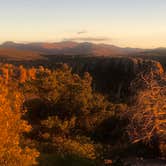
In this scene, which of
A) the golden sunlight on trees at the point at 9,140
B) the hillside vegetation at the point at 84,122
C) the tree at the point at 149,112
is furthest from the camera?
the hillside vegetation at the point at 84,122

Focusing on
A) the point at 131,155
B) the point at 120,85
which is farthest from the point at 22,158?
the point at 120,85

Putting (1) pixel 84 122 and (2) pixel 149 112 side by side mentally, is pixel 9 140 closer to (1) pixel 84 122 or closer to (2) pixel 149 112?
(2) pixel 149 112

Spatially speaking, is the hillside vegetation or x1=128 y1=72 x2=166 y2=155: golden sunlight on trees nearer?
x1=128 y1=72 x2=166 y2=155: golden sunlight on trees

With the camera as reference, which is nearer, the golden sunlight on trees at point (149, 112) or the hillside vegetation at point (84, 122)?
the golden sunlight on trees at point (149, 112)

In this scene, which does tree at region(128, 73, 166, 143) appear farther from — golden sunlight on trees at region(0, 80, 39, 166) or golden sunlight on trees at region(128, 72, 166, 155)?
golden sunlight on trees at region(0, 80, 39, 166)

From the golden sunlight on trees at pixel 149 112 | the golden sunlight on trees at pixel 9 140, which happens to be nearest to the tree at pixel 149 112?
the golden sunlight on trees at pixel 149 112

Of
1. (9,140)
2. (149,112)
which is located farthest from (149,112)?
(9,140)

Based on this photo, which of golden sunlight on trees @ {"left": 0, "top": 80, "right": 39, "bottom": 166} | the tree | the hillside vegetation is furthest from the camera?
the hillside vegetation

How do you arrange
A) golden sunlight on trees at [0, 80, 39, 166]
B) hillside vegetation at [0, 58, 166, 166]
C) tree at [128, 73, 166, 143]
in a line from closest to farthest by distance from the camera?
golden sunlight on trees at [0, 80, 39, 166] < tree at [128, 73, 166, 143] < hillside vegetation at [0, 58, 166, 166]

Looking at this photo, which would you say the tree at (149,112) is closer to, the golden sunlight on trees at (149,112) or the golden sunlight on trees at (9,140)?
the golden sunlight on trees at (149,112)

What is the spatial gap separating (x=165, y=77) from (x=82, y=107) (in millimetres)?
9918

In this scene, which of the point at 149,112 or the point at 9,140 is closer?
the point at 9,140

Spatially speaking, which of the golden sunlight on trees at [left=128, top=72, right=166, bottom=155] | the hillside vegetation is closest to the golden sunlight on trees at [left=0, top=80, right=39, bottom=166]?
the hillside vegetation

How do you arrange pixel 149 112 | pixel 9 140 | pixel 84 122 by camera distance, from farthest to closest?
1. pixel 84 122
2. pixel 149 112
3. pixel 9 140
